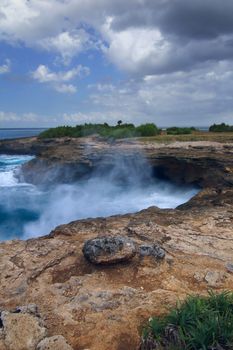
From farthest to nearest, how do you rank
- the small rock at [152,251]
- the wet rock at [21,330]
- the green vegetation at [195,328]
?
the small rock at [152,251], the wet rock at [21,330], the green vegetation at [195,328]

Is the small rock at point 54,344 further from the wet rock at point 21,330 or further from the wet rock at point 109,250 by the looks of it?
the wet rock at point 109,250

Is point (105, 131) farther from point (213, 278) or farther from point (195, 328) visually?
point (195, 328)

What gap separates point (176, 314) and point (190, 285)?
7.67ft

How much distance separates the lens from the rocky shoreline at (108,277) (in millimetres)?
5582

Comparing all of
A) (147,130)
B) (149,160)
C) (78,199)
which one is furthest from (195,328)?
(147,130)

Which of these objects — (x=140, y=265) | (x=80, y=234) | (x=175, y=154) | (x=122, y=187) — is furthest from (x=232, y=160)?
(x=140, y=265)

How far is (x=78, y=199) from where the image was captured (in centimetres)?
2320

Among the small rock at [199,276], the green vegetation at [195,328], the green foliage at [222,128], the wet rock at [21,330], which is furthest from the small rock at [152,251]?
the green foliage at [222,128]

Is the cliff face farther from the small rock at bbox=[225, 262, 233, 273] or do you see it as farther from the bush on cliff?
the small rock at bbox=[225, 262, 233, 273]

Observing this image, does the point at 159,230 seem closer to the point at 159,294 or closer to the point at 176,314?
the point at 159,294

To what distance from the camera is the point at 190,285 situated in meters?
7.25

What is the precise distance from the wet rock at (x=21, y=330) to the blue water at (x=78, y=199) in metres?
11.4

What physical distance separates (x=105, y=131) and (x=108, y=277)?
27.9 meters

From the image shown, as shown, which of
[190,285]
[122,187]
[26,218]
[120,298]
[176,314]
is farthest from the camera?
[122,187]
